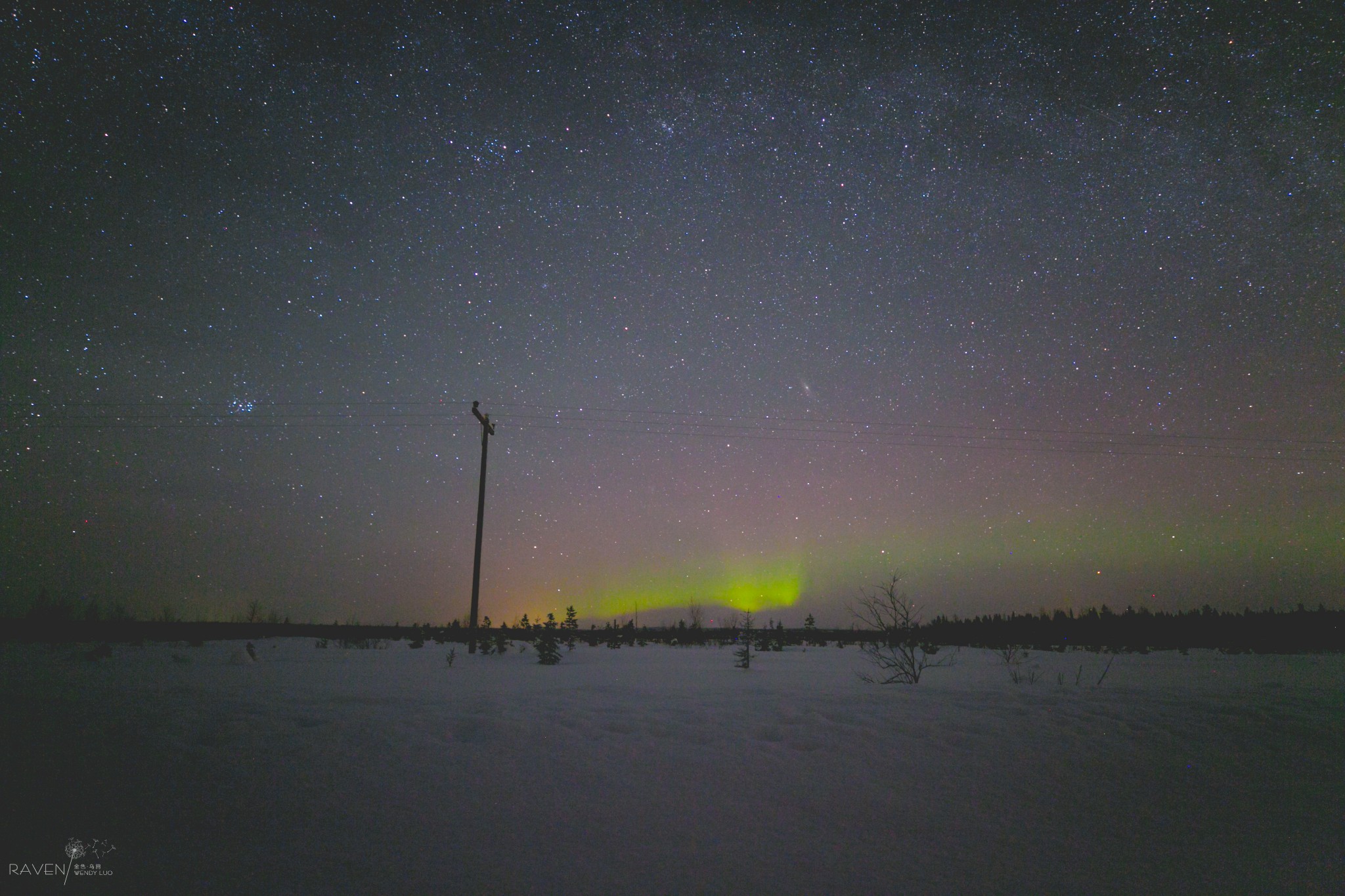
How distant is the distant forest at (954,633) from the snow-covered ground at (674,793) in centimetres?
564

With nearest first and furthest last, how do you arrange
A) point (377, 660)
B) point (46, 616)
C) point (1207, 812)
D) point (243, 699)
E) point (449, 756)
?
1. point (1207, 812)
2. point (449, 756)
3. point (243, 699)
4. point (377, 660)
5. point (46, 616)

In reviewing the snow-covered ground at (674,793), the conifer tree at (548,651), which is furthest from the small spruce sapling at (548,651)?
the snow-covered ground at (674,793)

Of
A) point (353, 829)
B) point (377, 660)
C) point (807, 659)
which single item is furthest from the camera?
point (807, 659)

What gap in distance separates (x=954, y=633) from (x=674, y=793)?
2046 inches

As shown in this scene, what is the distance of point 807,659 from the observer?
1805cm

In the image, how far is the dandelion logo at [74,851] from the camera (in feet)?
8.62

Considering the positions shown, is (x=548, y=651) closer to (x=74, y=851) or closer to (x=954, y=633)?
(x=74, y=851)

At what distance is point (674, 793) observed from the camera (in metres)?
3.44

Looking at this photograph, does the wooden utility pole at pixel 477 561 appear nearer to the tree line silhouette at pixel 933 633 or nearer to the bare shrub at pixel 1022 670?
the tree line silhouette at pixel 933 633

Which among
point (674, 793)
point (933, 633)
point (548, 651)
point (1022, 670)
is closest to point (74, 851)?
point (674, 793)

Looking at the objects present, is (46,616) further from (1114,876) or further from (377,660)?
(1114,876)

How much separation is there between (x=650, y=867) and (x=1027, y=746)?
10.6ft

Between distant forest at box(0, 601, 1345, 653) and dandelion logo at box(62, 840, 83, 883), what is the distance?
9.95 metres

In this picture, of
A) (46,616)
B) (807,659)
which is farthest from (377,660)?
(46,616)
